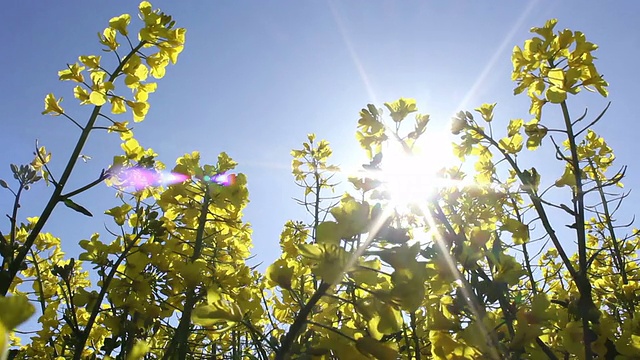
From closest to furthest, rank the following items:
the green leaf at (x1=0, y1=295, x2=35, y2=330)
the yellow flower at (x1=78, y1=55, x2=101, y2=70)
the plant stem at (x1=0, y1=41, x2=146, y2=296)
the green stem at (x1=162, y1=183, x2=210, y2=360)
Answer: the green leaf at (x1=0, y1=295, x2=35, y2=330) < the plant stem at (x1=0, y1=41, x2=146, y2=296) < the green stem at (x1=162, y1=183, x2=210, y2=360) < the yellow flower at (x1=78, y1=55, x2=101, y2=70)

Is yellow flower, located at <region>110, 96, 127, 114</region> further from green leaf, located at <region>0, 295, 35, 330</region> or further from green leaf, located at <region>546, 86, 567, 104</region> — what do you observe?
green leaf, located at <region>0, 295, 35, 330</region>

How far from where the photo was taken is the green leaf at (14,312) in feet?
1.55

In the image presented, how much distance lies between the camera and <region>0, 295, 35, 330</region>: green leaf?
47cm

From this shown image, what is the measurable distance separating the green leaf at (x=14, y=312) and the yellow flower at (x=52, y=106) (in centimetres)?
312

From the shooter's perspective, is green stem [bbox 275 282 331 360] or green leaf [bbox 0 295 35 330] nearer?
green leaf [bbox 0 295 35 330]

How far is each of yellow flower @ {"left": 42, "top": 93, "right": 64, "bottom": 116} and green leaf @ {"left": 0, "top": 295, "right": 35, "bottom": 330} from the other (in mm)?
3118

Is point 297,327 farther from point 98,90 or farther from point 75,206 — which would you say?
point 98,90

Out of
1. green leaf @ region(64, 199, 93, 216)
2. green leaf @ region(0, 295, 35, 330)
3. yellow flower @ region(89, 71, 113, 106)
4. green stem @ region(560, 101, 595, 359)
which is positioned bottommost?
green leaf @ region(0, 295, 35, 330)

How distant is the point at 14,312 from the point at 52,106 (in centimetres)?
316

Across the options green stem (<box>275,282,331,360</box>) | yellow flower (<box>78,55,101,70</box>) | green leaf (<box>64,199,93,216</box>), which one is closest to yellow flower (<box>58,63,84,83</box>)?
yellow flower (<box>78,55,101,70</box>)

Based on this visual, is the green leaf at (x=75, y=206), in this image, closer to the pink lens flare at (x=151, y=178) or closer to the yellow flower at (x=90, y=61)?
the pink lens flare at (x=151, y=178)

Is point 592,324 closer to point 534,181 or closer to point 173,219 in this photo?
point 534,181

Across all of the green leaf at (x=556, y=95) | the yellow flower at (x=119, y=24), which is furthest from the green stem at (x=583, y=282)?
the yellow flower at (x=119, y=24)

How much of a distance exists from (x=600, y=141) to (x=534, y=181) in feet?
13.1
